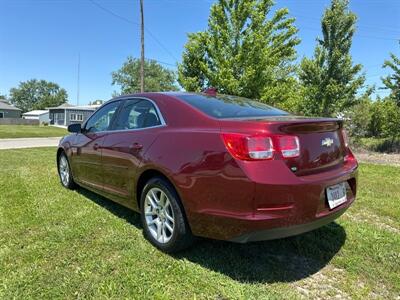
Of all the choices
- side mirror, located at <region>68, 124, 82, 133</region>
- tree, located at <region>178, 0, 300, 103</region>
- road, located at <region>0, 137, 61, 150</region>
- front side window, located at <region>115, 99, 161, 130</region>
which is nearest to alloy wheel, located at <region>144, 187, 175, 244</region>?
front side window, located at <region>115, 99, 161, 130</region>

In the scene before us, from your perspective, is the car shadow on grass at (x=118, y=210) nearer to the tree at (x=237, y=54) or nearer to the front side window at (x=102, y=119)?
the front side window at (x=102, y=119)

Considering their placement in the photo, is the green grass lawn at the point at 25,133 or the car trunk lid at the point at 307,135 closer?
the car trunk lid at the point at 307,135

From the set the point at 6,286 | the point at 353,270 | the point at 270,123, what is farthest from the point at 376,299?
the point at 6,286

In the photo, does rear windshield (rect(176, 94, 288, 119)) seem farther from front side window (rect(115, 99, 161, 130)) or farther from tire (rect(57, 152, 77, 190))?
tire (rect(57, 152, 77, 190))

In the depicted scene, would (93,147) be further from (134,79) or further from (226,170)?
(134,79)

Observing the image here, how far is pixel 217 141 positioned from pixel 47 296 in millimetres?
1757

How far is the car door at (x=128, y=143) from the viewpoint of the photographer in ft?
11.9

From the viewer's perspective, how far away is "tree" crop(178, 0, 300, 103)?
1423 centimetres

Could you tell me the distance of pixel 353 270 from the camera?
10.3 ft

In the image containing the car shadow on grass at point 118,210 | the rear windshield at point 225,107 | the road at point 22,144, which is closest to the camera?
the rear windshield at point 225,107

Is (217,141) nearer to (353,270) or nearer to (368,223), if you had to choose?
(353,270)

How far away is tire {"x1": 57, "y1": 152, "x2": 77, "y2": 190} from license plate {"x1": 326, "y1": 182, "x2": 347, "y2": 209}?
4139 millimetres

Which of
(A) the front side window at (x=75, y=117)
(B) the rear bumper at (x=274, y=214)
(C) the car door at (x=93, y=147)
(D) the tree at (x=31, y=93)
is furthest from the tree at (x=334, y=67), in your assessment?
(D) the tree at (x=31, y=93)

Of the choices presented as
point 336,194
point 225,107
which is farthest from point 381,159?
point 225,107
